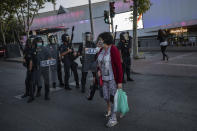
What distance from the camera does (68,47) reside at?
7.18 metres

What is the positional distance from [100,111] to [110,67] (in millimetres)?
1346

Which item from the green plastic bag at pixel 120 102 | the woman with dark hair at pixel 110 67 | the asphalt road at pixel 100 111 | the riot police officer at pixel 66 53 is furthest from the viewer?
the riot police officer at pixel 66 53

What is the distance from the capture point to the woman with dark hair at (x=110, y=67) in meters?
3.88

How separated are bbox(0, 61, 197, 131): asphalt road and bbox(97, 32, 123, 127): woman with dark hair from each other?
593 mm

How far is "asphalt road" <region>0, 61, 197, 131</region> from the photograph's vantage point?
398cm

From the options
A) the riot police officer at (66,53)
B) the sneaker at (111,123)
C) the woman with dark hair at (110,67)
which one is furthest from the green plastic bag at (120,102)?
the riot police officer at (66,53)

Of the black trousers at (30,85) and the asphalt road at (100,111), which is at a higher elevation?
the black trousers at (30,85)

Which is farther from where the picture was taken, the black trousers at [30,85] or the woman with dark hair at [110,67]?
the black trousers at [30,85]

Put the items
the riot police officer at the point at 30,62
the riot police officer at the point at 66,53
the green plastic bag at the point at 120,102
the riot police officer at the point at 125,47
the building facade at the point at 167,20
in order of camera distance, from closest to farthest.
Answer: the green plastic bag at the point at 120,102 → the riot police officer at the point at 30,62 → the riot police officer at the point at 66,53 → the riot police officer at the point at 125,47 → the building facade at the point at 167,20

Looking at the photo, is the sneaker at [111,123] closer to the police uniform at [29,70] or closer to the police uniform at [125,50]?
the police uniform at [29,70]

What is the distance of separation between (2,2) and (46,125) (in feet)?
56.1

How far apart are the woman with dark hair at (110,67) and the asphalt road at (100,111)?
593 millimetres

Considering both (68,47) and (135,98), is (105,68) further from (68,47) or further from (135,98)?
(68,47)

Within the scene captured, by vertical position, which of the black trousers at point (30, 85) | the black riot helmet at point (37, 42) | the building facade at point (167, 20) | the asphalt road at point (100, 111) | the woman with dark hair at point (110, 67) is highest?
the building facade at point (167, 20)
